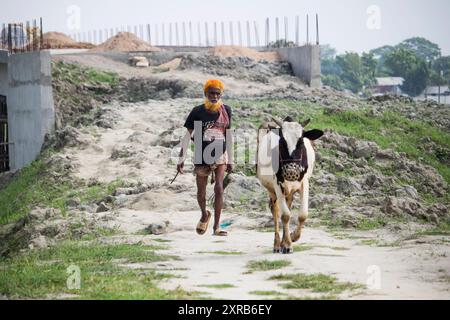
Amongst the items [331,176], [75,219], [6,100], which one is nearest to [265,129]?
[75,219]

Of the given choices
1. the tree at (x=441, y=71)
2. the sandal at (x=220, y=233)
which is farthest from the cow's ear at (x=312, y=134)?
the tree at (x=441, y=71)

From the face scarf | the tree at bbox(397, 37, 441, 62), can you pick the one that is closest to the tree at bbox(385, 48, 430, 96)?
the tree at bbox(397, 37, 441, 62)

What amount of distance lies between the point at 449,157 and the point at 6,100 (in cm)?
1390

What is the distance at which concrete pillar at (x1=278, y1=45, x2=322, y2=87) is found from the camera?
1406 inches

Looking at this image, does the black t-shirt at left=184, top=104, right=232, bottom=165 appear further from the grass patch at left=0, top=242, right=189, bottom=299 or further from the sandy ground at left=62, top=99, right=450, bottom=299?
the grass patch at left=0, top=242, right=189, bottom=299

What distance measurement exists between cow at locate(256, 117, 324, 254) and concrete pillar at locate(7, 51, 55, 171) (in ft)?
58.0

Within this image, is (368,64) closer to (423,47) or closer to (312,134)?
(423,47)

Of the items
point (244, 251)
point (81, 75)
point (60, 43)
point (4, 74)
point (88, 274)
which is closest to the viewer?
point (88, 274)

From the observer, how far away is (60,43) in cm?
4391

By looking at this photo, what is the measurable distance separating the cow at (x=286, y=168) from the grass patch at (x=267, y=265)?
0.71 meters

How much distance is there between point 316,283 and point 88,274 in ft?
8.17

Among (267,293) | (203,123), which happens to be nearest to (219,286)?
(267,293)

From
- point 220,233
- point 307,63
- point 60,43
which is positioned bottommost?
point 220,233
